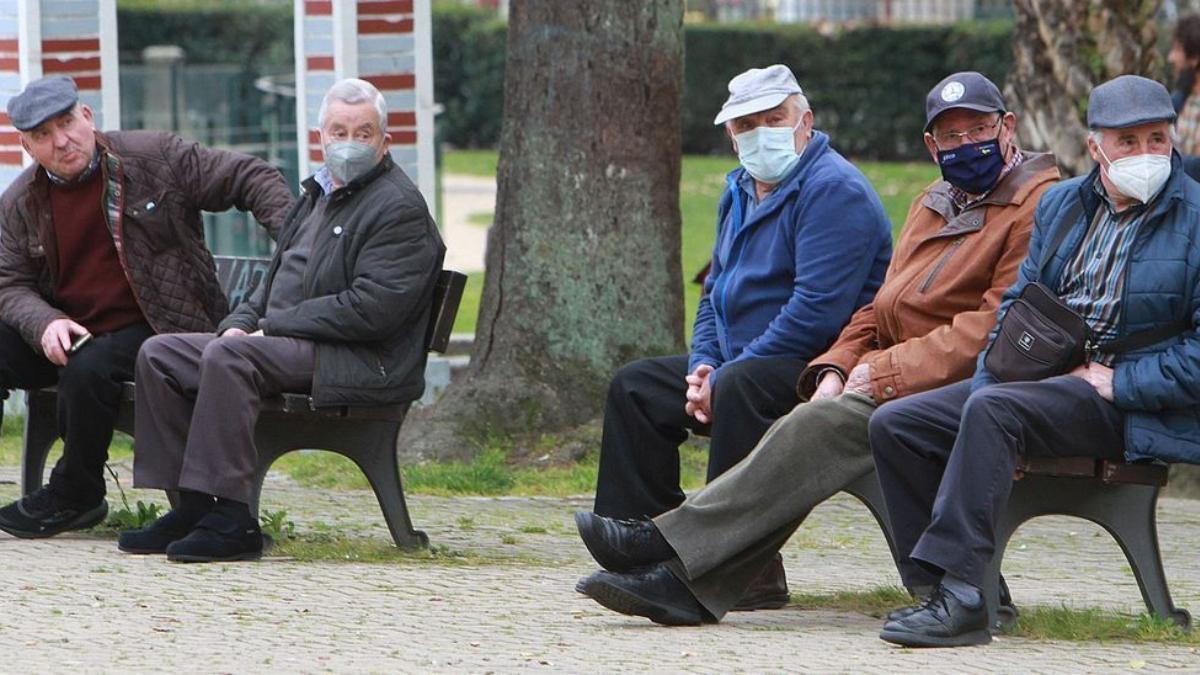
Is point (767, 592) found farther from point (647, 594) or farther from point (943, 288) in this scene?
point (943, 288)

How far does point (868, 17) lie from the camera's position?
36.1 metres

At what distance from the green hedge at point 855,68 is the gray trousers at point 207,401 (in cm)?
2128

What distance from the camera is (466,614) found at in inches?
235

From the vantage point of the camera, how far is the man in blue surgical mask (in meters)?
6.21

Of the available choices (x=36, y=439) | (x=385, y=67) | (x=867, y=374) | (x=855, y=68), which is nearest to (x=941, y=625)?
(x=867, y=374)

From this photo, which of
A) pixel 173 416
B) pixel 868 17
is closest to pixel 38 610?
pixel 173 416

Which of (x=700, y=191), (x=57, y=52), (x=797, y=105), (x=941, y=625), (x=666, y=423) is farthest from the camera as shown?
(x=700, y=191)

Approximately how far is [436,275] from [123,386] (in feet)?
3.66

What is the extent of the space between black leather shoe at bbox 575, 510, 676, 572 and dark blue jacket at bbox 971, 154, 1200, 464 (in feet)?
4.05

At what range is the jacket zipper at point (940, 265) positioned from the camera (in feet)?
19.6

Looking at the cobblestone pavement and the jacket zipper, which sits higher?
the jacket zipper

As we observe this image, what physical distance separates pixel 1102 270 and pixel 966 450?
0.62m

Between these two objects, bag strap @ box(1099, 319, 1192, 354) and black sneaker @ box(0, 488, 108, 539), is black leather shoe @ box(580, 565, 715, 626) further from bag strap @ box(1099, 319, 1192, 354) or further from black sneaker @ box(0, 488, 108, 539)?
black sneaker @ box(0, 488, 108, 539)

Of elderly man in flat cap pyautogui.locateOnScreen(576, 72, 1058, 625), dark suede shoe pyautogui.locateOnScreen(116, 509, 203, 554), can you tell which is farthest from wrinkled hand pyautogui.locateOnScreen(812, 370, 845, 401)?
dark suede shoe pyautogui.locateOnScreen(116, 509, 203, 554)
